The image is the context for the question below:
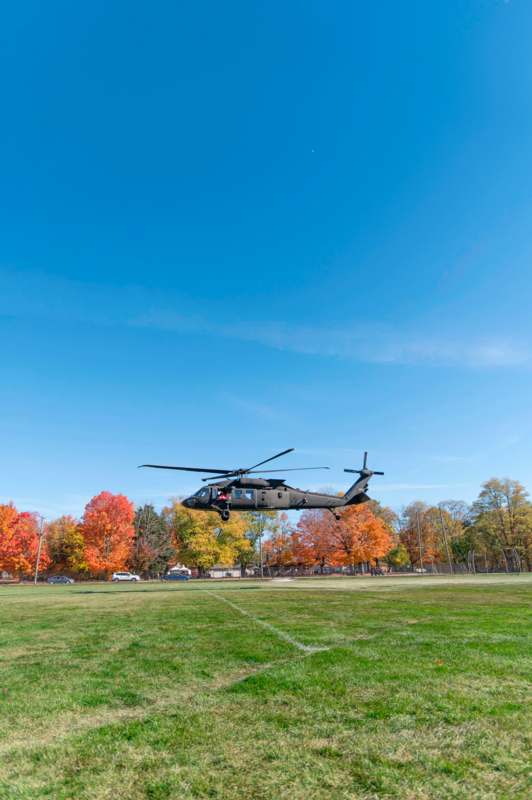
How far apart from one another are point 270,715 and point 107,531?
64.9 meters

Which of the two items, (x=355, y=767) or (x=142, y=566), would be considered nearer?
(x=355, y=767)

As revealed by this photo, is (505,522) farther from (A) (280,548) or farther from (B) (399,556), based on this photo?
(A) (280,548)

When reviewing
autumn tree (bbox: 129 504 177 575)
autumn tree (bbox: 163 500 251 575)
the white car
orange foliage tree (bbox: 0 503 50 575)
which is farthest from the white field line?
autumn tree (bbox: 129 504 177 575)

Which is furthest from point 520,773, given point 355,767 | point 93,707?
point 93,707

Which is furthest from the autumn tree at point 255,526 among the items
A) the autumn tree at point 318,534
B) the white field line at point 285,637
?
the white field line at point 285,637

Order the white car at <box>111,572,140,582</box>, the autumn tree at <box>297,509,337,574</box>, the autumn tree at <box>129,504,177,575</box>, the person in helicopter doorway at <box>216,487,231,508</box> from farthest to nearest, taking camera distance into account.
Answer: the autumn tree at <box>129,504,177,575</box>, the white car at <box>111,572,140,582</box>, the autumn tree at <box>297,509,337,574</box>, the person in helicopter doorway at <box>216,487,231,508</box>

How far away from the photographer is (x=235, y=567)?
283ft

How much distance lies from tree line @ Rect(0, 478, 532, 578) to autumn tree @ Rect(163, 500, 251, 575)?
154 mm

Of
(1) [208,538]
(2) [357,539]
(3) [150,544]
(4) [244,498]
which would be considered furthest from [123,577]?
(4) [244,498]

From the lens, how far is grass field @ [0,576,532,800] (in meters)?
3.19

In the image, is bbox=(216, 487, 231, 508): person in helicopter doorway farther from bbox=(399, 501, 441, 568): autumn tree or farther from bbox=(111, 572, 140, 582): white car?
bbox=(399, 501, 441, 568): autumn tree

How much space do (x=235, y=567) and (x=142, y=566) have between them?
780 inches

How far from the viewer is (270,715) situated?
14.8 feet

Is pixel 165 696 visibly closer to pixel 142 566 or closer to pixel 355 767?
pixel 355 767
